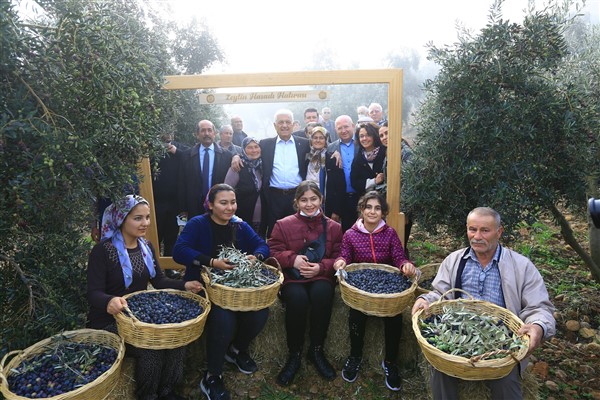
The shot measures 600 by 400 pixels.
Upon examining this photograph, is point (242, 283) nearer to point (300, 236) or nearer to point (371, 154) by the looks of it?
point (300, 236)

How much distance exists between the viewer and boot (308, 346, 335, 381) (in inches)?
154

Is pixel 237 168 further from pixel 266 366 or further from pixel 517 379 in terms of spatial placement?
pixel 517 379

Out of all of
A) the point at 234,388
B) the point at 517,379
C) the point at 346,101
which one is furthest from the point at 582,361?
the point at 346,101

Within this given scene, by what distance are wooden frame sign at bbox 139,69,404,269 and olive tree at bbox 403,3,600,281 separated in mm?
697

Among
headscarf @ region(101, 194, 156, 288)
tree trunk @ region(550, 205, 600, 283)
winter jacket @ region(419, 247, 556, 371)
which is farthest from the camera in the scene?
tree trunk @ region(550, 205, 600, 283)

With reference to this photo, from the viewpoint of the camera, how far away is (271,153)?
518 cm

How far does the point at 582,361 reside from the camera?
4.18 m

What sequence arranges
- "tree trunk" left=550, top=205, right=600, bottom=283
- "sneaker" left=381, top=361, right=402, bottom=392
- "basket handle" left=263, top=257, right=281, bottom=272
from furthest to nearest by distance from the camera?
1. "tree trunk" left=550, top=205, right=600, bottom=283
2. "basket handle" left=263, top=257, right=281, bottom=272
3. "sneaker" left=381, top=361, right=402, bottom=392

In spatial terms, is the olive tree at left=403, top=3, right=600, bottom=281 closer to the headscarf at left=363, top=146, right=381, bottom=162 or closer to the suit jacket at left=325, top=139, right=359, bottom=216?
the headscarf at left=363, top=146, right=381, bottom=162

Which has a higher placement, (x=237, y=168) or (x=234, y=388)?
(x=237, y=168)

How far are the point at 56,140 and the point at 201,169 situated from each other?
Answer: 2566 mm

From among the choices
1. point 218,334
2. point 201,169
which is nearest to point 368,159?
point 201,169

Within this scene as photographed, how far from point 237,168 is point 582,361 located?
14.7 feet

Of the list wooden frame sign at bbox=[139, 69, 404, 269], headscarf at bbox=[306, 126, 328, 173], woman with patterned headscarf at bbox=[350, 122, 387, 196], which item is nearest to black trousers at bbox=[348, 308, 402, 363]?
wooden frame sign at bbox=[139, 69, 404, 269]
